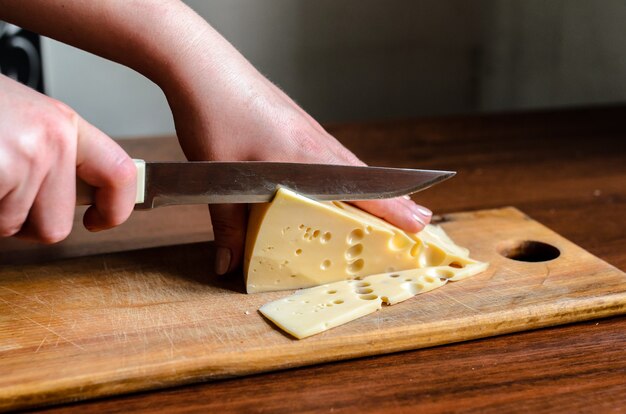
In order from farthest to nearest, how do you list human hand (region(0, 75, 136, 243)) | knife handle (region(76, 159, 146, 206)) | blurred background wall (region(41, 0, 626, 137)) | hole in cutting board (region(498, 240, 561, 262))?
1. blurred background wall (region(41, 0, 626, 137))
2. hole in cutting board (region(498, 240, 561, 262))
3. knife handle (region(76, 159, 146, 206))
4. human hand (region(0, 75, 136, 243))

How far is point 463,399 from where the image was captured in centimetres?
85

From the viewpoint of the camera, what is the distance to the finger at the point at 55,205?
88 centimetres

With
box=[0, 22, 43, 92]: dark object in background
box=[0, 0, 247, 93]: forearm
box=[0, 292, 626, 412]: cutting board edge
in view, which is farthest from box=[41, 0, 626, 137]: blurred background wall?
box=[0, 292, 626, 412]: cutting board edge

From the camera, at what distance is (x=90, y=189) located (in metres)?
0.96

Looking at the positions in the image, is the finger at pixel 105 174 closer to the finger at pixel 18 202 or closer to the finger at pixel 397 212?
the finger at pixel 18 202

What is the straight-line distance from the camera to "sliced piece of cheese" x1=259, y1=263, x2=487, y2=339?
97cm

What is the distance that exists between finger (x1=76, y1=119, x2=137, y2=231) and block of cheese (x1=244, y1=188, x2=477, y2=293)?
195mm

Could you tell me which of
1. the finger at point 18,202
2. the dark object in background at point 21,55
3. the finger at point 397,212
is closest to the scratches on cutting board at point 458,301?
the finger at point 397,212

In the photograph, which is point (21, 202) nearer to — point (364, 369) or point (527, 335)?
point (364, 369)

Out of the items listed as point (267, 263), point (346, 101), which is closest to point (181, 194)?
point (267, 263)

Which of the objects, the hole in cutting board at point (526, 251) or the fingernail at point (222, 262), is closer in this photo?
the fingernail at point (222, 262)

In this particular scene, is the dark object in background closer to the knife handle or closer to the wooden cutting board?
the wooden cutting board

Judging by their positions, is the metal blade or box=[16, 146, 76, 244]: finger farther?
the metal blade

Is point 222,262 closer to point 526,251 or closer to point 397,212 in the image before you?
point 397,212
